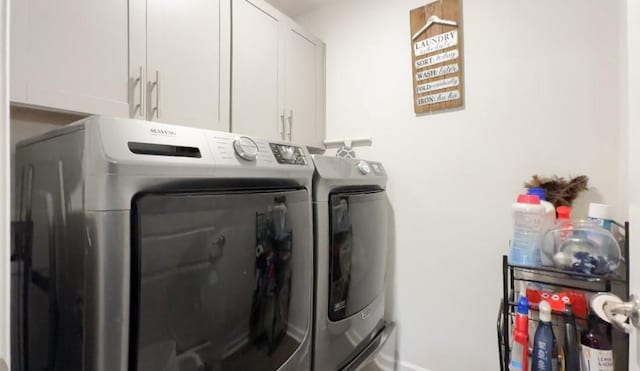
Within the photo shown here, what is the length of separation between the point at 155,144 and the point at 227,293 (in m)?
0.42

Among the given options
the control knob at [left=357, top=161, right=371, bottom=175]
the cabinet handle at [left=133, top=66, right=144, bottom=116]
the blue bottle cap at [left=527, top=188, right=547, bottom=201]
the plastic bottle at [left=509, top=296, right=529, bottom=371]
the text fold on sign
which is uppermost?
the text fold on sign

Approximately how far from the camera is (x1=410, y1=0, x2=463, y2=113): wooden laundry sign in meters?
1.61

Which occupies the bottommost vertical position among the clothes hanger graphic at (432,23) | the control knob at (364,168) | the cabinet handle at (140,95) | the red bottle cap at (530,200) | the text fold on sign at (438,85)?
the red bottle cap at (530,200)

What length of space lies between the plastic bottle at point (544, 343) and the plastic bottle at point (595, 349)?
0.09m

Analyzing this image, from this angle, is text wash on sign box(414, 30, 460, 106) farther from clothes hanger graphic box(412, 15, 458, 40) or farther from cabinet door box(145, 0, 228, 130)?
cabinet door box(145, 0, 228, 130)

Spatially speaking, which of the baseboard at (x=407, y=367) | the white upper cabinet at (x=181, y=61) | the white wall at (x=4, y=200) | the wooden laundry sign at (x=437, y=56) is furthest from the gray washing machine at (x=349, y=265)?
the white wall at (x=4, y=200)

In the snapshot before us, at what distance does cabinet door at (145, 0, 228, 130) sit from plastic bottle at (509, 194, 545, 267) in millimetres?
1323

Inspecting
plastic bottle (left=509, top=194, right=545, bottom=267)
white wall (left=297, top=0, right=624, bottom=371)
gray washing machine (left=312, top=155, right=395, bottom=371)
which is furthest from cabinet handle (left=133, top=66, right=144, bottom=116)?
plastic bottle (left=509, top=194, right=545, bottom=267)

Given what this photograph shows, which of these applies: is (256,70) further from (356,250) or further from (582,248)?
(582,248)

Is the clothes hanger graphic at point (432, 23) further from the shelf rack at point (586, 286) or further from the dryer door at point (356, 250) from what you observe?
the shelf rack at point (586, 286)

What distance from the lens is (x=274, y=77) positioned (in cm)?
169

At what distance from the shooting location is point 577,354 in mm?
1031

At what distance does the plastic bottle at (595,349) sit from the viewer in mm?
954

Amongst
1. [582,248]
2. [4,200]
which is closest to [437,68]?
[582,248]
